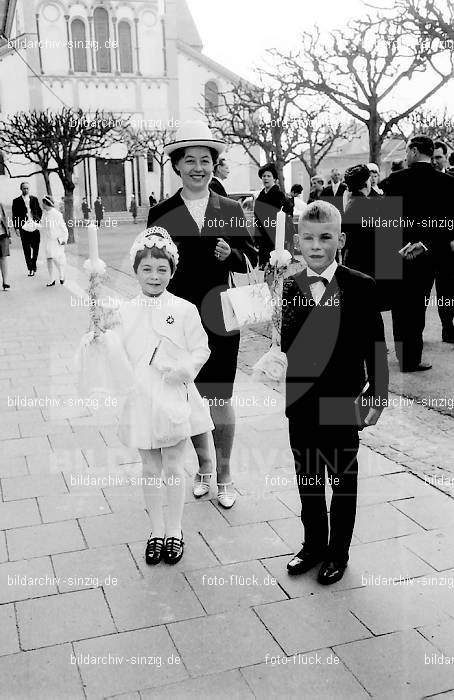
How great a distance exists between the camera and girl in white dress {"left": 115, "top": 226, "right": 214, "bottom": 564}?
324 centimetres

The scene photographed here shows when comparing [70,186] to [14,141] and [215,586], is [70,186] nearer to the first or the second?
[14,141]

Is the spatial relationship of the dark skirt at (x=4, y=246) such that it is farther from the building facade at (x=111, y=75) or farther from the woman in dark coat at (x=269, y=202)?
the building facade at (x=111, y=75)

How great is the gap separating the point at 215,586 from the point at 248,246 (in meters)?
1.81

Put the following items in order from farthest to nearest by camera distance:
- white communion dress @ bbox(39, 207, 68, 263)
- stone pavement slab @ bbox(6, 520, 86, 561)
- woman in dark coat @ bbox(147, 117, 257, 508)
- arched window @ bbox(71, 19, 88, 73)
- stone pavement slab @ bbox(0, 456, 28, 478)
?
arched window @ bbox(71, 19, 88, 73) → white communion dress @ bbox(39, 207, 68, 263) → stone pavement slab @ bbox(0, 456, 28, 478) → woman in dark coat @ bbox(147, 117, 257, 508) → stone pavement slab @ bbox(6, 520, 86, 561)

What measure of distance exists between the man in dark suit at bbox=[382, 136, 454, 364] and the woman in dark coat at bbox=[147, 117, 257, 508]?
312cm

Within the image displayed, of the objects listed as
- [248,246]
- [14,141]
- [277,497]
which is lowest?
[277,497]

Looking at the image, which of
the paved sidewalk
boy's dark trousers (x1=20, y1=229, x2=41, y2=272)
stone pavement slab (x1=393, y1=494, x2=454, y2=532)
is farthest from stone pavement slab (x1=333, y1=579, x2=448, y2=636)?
boy's dark trousers (x1=20, y1=229, x2=41, y2=272)

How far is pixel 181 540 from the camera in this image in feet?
11.3

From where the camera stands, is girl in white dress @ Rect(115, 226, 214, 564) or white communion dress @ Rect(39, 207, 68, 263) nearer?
girl in white dress @ Rect(115, 226, 214, 564)

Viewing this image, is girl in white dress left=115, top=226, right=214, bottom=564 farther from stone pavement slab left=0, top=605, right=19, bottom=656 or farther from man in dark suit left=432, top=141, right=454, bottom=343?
man in dark suit left=432, top=141, right=454, bottom=343

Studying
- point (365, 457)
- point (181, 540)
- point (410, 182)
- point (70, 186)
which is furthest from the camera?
point (70, 186)

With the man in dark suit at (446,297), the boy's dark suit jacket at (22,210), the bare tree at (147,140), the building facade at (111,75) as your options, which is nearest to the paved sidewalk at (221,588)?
the man in dark suit at (446,297)

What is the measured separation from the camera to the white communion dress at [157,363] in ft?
10.6

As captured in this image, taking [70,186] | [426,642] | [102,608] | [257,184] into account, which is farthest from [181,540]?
[257,184]
